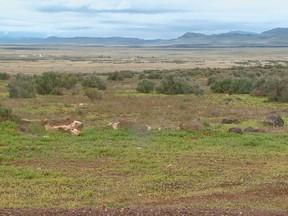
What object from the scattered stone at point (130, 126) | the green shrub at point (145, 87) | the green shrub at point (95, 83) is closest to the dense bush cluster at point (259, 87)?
the green shrub at point (145, 87)

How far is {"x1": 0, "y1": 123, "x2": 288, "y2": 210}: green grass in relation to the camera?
1087 centimetres

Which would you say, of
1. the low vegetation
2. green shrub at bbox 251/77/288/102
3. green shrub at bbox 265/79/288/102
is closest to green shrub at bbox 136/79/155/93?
green shrub at bbox 251/77/288/102

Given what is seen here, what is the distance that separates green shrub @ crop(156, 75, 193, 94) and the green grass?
2291 cm

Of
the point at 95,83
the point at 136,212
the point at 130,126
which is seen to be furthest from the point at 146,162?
the point at 95,83

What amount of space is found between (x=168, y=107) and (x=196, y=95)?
10021 mm

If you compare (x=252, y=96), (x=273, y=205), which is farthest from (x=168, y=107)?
(x=273, y=205)

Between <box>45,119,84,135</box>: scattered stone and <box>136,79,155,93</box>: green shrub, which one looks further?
<box>136,79,155,93</box>: green shrub

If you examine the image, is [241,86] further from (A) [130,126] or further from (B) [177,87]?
(A) [130,126]

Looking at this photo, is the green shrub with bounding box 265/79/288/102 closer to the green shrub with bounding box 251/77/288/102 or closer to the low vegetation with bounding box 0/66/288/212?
the green shrub with bounding box 251/77/288/102

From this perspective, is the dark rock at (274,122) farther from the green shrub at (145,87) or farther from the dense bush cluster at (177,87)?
the green shrub at (145,87)

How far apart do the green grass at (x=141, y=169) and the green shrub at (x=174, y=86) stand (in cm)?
2291

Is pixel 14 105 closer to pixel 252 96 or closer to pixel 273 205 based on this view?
pixel 252 96

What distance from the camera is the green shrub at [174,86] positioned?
139 ft

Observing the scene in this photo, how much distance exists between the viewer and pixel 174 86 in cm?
4266
